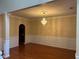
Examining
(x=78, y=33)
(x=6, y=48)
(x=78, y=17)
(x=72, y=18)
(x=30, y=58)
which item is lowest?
(x=30, y=58)

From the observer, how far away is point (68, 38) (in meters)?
6.62

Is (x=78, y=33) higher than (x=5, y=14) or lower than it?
lower

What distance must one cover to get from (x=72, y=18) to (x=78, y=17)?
4321mm

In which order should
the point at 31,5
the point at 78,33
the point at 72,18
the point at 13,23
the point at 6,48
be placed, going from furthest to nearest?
the point at 13,23 → the point at 72,18 → the point at 6,48 → the point at 31,5 → the point at 78,33

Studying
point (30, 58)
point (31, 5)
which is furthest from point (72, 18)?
point (30, 58)

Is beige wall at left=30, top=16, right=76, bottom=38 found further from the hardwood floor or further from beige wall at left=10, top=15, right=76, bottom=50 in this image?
the hardwood floor

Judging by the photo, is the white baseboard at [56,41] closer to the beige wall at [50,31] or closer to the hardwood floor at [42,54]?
the beige wall at [50,31]

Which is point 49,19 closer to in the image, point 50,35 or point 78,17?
point 50,35

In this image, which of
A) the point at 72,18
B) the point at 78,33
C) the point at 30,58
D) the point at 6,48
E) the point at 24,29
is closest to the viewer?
the point at 78,33

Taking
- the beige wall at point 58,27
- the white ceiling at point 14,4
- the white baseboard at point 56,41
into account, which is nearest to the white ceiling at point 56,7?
the white ceiling at point 14,4

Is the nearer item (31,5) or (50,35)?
(31,5)

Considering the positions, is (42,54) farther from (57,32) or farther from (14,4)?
(14,4)

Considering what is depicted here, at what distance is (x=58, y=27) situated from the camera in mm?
7211

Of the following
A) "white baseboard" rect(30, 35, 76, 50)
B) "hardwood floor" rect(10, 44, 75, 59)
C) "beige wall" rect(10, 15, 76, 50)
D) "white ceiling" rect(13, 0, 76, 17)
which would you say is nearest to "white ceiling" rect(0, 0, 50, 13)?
"white ceiling" rect(13, 0, 76, 17)
